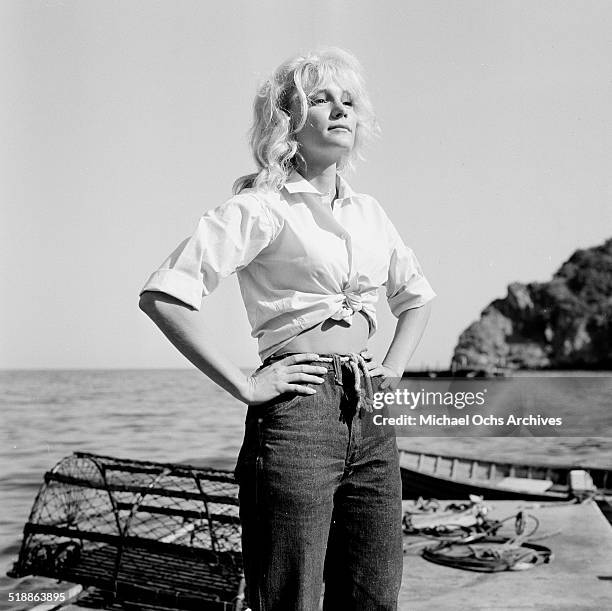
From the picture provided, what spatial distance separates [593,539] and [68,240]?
239 cm

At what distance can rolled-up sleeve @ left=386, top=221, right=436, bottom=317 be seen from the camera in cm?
135

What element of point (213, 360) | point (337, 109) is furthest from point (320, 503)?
point (337, 109)

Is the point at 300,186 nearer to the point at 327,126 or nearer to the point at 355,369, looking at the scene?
the point at 327,126

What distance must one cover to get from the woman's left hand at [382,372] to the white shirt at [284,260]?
69 millimetres

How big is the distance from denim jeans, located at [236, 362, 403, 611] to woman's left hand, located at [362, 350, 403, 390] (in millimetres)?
48

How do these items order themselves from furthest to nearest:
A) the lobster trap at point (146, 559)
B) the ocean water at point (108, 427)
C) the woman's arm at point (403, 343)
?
the ocean water at point (108, 427)
the lobster trap at point (146, 559)
the woman's arm at point (403, 343)

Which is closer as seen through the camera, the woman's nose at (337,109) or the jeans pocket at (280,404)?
the jeans pocket at (280,404)

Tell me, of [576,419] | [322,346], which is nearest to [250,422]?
[322,346]

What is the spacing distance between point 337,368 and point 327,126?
37 centimetres

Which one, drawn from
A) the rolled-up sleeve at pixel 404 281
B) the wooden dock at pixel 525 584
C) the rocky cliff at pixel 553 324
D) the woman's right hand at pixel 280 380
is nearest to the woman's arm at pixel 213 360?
the woman's right hand at pixel 280 380

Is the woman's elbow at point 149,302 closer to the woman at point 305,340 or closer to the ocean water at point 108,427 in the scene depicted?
the woman at point 305,340

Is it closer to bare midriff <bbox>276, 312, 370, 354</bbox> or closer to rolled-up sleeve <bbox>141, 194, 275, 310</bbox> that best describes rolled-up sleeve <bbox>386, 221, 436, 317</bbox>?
bare midriff <bbox>276, 312, 370, 354</bbox>

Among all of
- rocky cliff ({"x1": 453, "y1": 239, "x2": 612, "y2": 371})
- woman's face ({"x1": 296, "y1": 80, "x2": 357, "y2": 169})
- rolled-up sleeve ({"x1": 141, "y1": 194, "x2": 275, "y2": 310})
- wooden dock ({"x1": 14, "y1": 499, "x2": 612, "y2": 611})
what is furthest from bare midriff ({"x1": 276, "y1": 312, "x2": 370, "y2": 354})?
rocky cliff ({"x1": 453, "y1": 239, "x2": 612, "y2": 371})

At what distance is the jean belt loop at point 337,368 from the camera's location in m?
1.15
